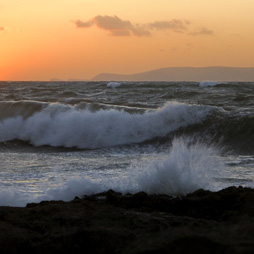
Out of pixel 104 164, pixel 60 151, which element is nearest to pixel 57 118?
pixel 60 151

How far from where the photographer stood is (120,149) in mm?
10070

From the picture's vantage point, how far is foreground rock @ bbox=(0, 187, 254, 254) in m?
1.97

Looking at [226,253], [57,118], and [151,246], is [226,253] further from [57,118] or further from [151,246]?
[57,118]

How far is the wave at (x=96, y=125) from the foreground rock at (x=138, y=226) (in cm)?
726

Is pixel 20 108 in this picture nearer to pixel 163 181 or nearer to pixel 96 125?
pixel 96 125

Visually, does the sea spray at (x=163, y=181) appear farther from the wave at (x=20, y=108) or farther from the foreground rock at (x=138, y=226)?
the wave at (x=20, y=108)

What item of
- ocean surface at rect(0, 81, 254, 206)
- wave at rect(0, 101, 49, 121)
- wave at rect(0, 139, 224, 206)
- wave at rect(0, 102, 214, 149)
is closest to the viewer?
wave at rect(0, 139, 224, 206)

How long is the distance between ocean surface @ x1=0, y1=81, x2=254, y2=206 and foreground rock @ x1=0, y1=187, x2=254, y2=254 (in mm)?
753

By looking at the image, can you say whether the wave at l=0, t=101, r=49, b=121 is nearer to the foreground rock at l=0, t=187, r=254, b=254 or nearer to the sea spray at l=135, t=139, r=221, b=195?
the sea spray at l=135, t=139, r=221, b=195

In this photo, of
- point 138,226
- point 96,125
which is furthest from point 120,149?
point 138,226

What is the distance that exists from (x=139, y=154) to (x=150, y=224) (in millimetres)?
6208

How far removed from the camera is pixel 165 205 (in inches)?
152

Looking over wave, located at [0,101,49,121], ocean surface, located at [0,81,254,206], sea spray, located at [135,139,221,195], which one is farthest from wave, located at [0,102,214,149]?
sea spray, located at [135,139,221,195]

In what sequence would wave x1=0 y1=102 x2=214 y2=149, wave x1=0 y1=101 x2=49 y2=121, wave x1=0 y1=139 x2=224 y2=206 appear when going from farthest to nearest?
wave x1=0 y1=101 x2=49 y2=121, wave x1=0 y1=102 x2=214 y2=149, wave x1=0 y1=139 x2=224 y2=206
